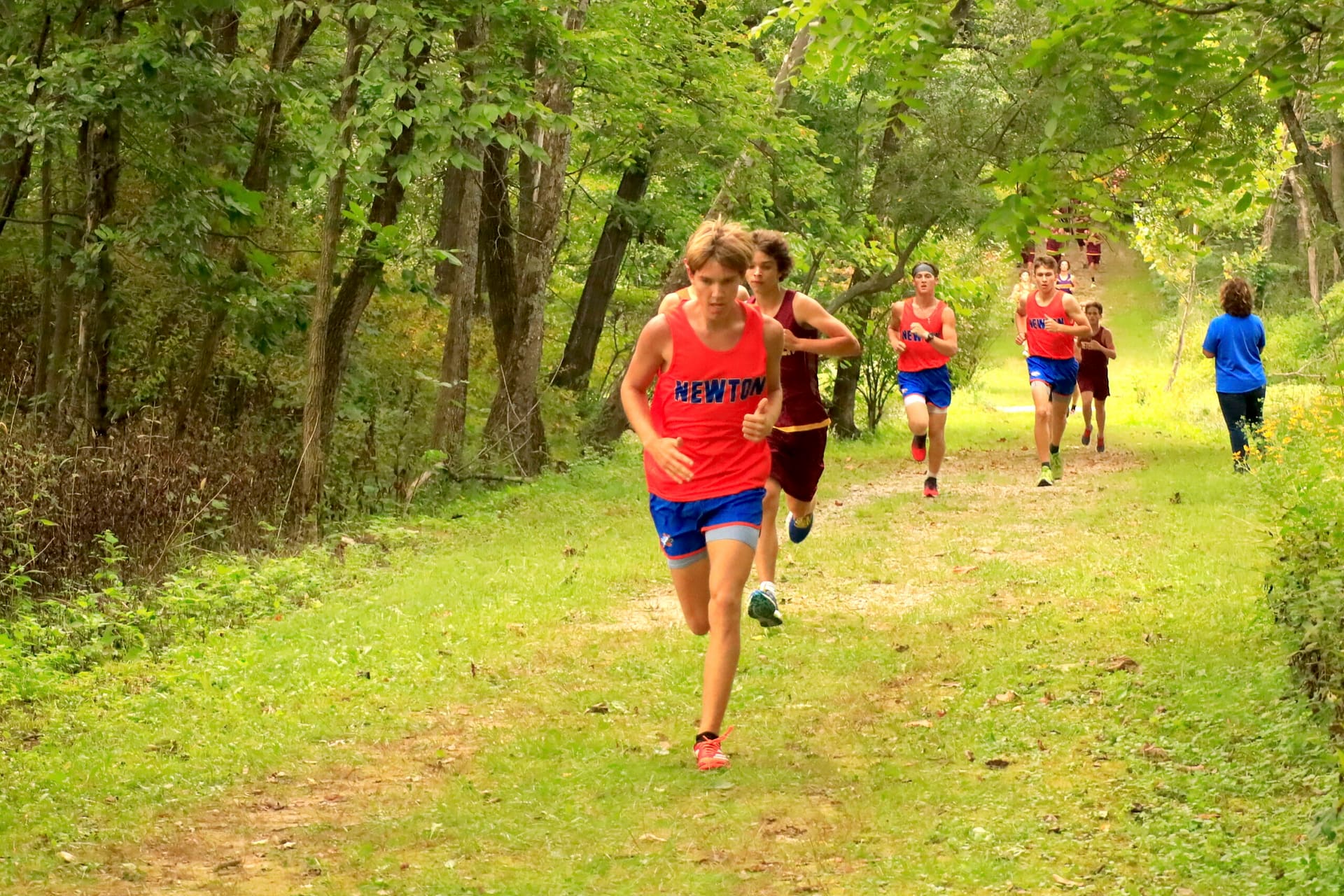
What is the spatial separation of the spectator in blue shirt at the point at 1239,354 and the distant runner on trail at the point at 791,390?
745 cm

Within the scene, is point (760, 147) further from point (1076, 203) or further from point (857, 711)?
point (857, 711)

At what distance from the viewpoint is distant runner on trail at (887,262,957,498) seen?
45.0ft

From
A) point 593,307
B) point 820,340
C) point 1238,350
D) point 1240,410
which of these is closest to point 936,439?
point 1238,350

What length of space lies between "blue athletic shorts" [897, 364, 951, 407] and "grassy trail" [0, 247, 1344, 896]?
2799 millimetres

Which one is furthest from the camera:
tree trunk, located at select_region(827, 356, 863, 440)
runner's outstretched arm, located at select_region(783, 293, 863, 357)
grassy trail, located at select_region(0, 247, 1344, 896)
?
tree trunk, located at select_region(827, 356, 863, 440)

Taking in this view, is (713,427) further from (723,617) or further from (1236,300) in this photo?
(1236,300)

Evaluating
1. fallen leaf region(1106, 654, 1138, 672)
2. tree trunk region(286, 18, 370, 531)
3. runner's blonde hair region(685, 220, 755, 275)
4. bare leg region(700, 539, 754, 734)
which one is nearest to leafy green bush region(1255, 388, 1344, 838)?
fallen leaf region(1106, 654, 1138, 672)

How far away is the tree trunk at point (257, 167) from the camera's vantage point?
14.8 m

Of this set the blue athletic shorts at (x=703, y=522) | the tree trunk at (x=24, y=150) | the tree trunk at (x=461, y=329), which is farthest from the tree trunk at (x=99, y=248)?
the blue athletic shorts at (x=703, y=522)

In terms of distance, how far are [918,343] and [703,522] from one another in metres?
7.95

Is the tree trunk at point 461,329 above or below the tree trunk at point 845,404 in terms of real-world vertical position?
above

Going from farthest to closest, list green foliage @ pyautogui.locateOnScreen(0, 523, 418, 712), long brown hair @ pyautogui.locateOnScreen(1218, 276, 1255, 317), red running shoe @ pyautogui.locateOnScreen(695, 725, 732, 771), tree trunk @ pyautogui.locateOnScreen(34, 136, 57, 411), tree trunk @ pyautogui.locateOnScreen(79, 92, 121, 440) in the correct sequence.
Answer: long brown hair @ pyautogui.locateOnScreen(1218, 276, 1255, 317)
tree trunk @ pyautogui.locateOnScreen(34, 136, 57, 411)
tree trunk @ pyautogui.locateOnScreen(79, 92, 121, 440)
green foliage @ pyautogui.locateOnScreen(0, 523, 418, 712)
red running shoe @ pyautogui.locateOnScreen(695, 725, 732, 771)

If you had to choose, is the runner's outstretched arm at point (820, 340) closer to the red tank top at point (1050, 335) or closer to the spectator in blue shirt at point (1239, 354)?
the red tank top at point (1050, 335)

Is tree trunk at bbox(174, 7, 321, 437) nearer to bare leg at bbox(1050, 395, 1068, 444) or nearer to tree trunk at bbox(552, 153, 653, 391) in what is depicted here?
tree trunk at bbox(552, 153, 653, 391)
